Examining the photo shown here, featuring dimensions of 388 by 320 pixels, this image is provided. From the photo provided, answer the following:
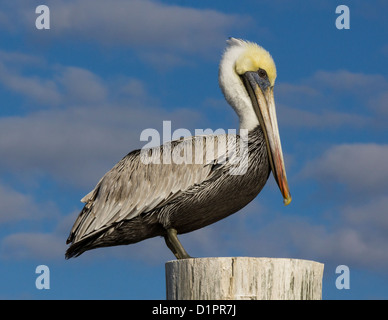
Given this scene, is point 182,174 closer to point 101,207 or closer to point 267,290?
point 101,207

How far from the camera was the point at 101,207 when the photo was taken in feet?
27.3

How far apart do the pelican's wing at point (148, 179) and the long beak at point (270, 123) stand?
0.48 m

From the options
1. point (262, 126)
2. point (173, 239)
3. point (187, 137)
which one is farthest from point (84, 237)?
point (262, 126)

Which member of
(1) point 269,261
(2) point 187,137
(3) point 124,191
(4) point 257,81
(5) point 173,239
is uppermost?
(4) point 257,81

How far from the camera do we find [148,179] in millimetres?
8414

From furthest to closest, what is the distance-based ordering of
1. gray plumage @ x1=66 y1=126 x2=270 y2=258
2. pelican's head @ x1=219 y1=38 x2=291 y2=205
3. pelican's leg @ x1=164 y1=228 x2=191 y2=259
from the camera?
pelican's head @ x1=219 y1=38 x2=291 y2=205
gray plumage @ x1=66 y1=126 x2=270 y2=258
pelican's leg @ x1=164 y1=228 x2=191 y2=259

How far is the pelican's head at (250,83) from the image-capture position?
8.54m

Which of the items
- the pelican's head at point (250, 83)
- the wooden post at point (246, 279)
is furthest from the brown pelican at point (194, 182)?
the wooden post at point (246, 279)

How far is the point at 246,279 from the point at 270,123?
3.19 metres

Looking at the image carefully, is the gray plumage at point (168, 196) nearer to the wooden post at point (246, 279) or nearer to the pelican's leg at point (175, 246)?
the pelican's leg at point (175, 246)

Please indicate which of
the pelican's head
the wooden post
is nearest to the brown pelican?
the pelican's head

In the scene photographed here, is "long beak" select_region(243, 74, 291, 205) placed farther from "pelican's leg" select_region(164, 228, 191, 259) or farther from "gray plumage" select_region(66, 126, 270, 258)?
"pelican's leg" select_region(164, 228, 191, 259)

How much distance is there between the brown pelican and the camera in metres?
7.87
